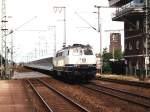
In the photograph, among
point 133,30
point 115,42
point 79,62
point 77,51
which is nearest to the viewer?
point 79,62

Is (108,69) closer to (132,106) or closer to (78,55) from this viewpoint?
(78,55)

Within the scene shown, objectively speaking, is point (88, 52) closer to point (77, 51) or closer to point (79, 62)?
point (77, 51)

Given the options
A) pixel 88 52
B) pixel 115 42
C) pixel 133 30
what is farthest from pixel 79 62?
pixel 115 42

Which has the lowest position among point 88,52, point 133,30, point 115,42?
point 88,52

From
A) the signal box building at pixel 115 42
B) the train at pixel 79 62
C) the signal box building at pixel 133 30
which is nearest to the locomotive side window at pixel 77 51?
the train at pixel 79 62

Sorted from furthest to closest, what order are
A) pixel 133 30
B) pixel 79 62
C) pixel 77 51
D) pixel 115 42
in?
pixel 115 42, pixel 133 30, pixel 77 51, pixel 79 62

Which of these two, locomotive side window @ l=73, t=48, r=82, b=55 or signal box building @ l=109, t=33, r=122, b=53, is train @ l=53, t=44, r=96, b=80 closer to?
locomotive side window @ l=73, t=48, r=82, b=55

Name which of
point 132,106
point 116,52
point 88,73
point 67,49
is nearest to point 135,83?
point 88,73

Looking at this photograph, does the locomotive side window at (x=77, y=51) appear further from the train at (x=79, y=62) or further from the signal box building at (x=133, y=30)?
the signal box building at (x=133, y=30)

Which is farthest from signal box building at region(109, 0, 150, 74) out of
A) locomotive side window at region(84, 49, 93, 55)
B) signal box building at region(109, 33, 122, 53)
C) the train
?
signal box building at region(109, 33, 122, 53)

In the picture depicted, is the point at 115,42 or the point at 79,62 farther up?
the point at 115,42

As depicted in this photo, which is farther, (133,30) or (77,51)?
(133,30)

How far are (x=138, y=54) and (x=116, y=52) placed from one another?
2815 inches

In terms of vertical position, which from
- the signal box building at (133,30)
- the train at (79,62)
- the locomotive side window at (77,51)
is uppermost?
the signal box building at (133,30)
